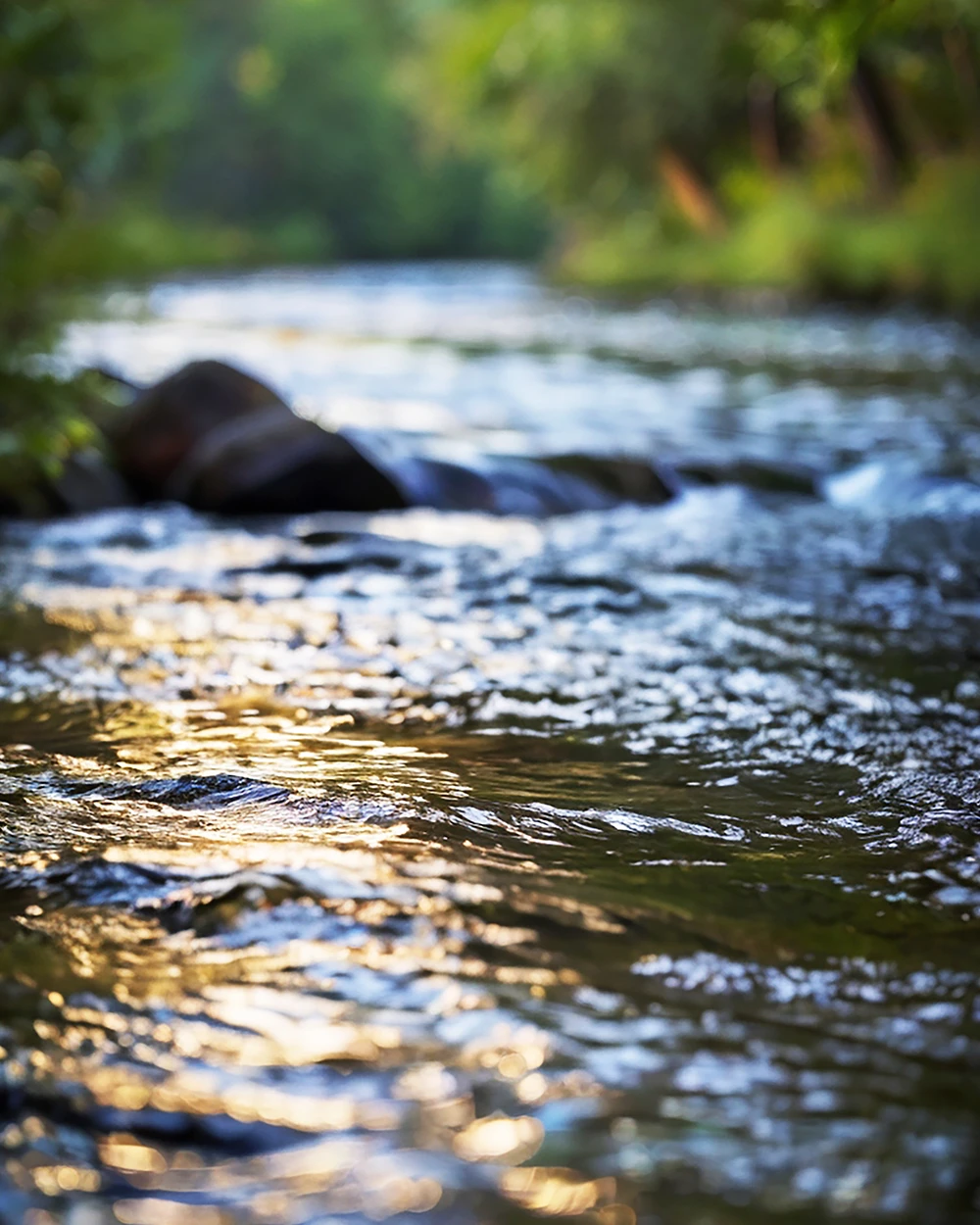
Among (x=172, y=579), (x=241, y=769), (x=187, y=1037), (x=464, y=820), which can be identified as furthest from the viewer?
(x=172, y=579)

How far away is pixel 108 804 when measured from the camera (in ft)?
8.00

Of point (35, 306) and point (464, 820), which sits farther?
point (35, 306)

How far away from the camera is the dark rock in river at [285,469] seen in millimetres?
6027

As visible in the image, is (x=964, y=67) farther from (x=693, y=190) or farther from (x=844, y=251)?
(x=693, y=190)

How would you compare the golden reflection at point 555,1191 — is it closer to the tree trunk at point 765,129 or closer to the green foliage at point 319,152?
the tree trunk at point 765,129

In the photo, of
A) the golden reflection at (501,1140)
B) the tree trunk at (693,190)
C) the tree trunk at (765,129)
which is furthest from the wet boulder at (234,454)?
the tree trunk at (693,190)

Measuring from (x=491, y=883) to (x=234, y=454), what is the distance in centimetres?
428

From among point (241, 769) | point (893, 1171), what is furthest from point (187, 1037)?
point (241, 769)

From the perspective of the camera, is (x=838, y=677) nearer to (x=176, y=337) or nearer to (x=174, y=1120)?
(x=174, y=1120)

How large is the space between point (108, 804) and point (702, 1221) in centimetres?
133

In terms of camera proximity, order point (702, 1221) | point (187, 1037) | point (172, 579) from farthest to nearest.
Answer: point (172, 579), point (187, 1037), point (702, 1221)

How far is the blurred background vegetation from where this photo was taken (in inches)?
213

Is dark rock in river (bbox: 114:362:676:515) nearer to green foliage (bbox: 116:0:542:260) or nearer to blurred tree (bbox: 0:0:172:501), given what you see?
blurred tree (bbox: 0:0:172:501)

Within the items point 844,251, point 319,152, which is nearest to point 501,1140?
point 844,251
